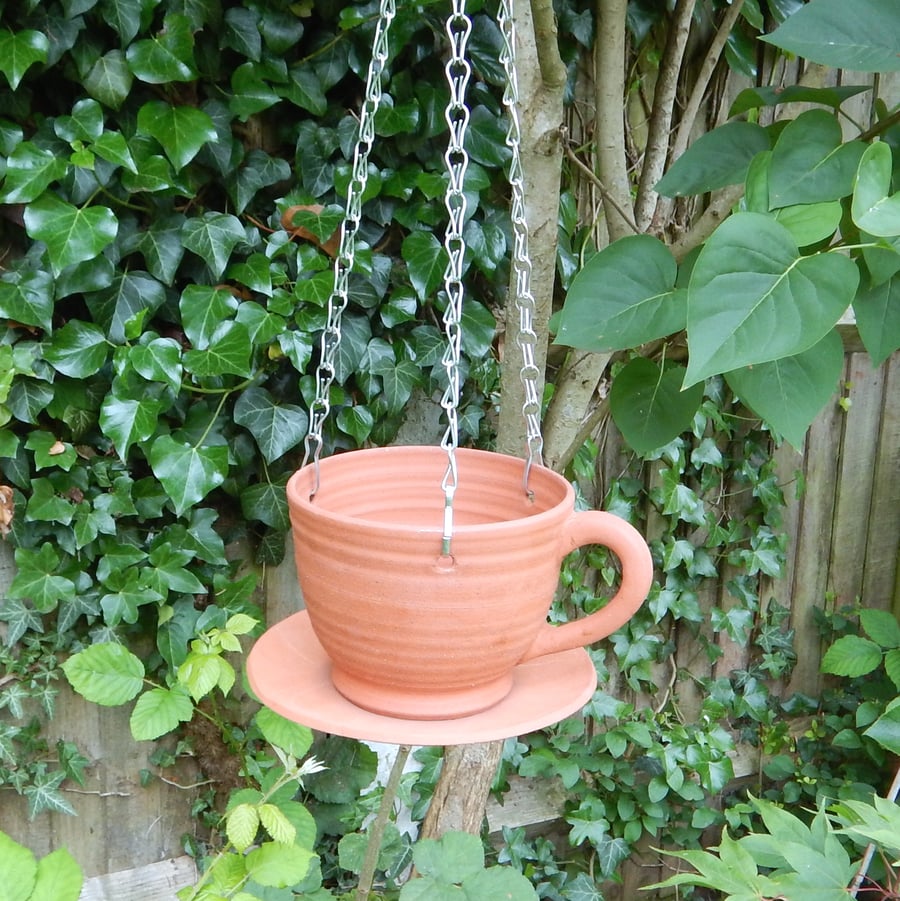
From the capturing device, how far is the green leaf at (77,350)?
1.24 metres

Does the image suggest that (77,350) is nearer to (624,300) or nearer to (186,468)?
(186,468)

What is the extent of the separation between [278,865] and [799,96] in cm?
99

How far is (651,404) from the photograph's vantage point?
3.35 ft

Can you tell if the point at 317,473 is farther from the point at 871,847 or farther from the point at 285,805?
the point at 871,847

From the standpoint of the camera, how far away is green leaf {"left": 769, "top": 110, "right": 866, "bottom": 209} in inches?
32.5

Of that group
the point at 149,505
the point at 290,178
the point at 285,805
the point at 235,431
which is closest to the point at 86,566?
the point at 149,505

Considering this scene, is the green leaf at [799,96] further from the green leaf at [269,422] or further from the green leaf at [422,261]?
the green leaf at [269,422]

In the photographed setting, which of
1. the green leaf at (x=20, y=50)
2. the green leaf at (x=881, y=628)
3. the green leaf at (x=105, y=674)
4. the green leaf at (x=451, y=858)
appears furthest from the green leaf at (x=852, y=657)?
the green leaf at (x=20, y=50)

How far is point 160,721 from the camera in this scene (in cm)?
110

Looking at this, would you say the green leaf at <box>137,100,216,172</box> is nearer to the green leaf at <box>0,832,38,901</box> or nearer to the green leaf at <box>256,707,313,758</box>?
the green leaf at <box>256,707,313,758</box>

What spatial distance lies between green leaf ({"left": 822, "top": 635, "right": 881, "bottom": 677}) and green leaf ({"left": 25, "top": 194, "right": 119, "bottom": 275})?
1.52m

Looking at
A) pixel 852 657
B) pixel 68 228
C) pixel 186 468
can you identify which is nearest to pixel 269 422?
pixel 186 468

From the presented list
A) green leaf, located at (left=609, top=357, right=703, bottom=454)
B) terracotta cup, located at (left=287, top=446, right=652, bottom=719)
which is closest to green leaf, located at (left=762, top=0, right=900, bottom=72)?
green leaf, located at (left=609, top=357, right=703, bottom=454)

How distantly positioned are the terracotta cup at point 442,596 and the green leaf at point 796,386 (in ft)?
0.71
